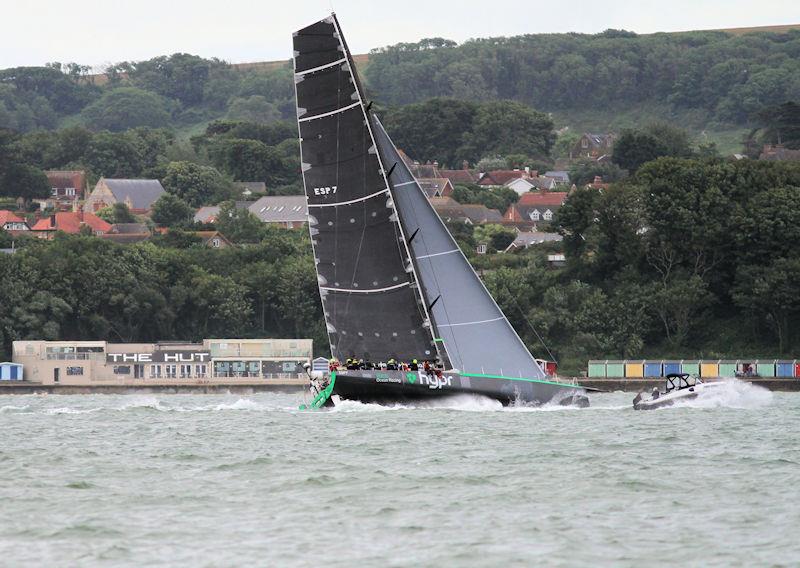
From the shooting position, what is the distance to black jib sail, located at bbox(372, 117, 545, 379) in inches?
2156

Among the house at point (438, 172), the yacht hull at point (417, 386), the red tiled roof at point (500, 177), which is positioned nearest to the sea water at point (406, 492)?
the yacht hull at point (417, 386)

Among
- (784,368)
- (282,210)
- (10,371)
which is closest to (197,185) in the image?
(282,210)

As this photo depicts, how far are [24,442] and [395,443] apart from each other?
919 cm

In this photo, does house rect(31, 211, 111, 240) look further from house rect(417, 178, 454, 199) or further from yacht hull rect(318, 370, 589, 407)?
yacht hull rect(318, 370, 589, 407)

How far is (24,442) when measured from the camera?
44.7 metres

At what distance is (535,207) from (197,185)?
3045 cm

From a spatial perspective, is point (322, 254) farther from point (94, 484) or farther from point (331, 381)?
point (94, 484)

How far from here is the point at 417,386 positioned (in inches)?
2078

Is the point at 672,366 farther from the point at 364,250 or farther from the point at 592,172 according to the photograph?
the point at 592,172

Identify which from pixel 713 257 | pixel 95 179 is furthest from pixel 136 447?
pixel 95 179

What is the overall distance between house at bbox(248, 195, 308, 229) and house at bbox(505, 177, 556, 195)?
2948 cm

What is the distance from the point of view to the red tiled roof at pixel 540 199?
16393 cm

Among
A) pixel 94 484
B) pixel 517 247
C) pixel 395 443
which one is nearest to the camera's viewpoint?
pixel 94 484

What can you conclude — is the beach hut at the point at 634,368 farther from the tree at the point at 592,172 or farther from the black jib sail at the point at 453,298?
the tree at the point at 592,172
